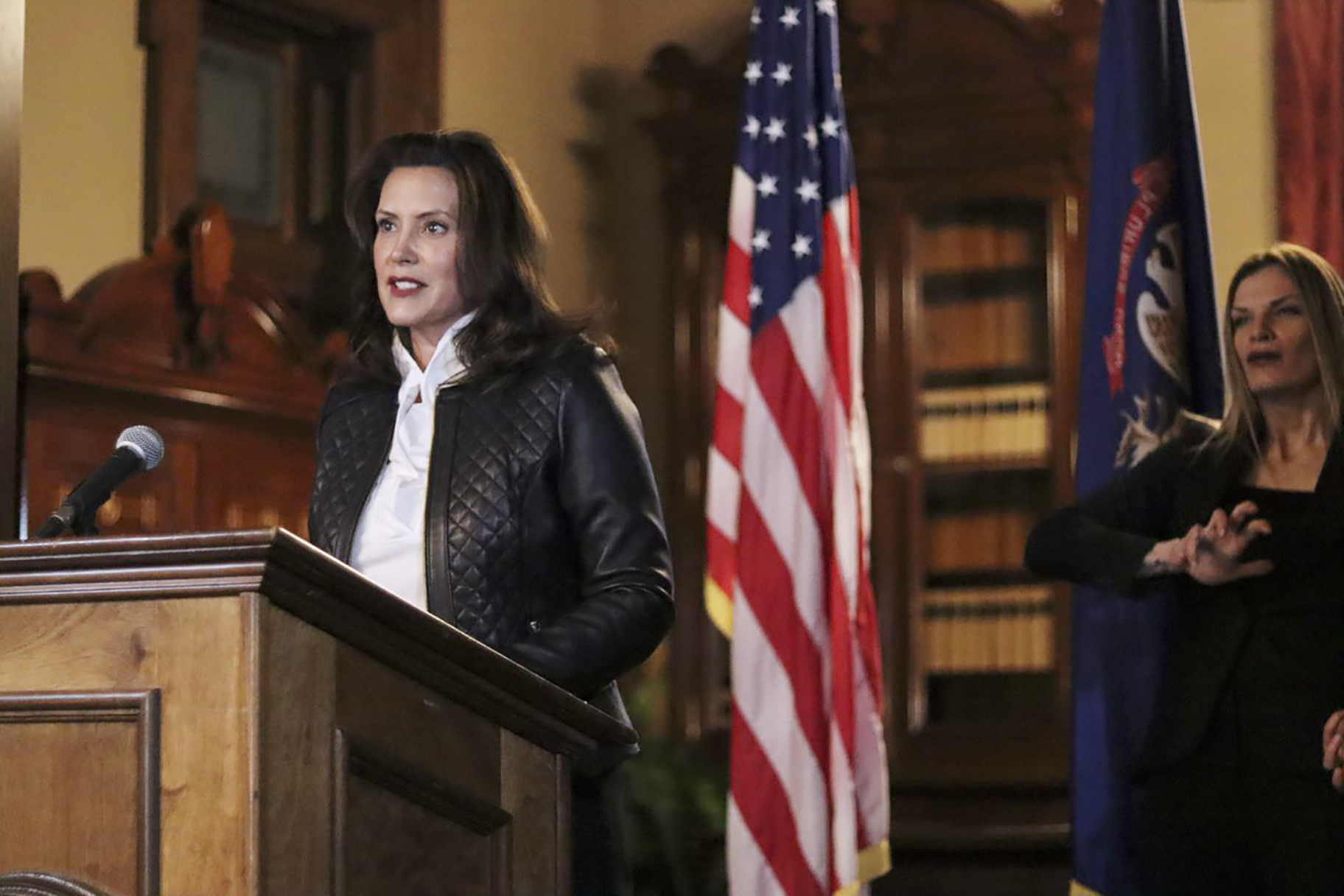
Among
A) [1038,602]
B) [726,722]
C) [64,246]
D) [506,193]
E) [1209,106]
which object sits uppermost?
[1209,106]

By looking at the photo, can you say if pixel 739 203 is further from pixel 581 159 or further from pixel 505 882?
pixel 505 882

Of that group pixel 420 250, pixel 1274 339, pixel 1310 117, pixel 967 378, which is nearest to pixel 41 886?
pixel 420 250

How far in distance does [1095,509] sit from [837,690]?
34.5 inches

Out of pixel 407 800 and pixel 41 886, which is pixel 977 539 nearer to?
pixel 407 800

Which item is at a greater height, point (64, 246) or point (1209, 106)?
point (1209, 106)

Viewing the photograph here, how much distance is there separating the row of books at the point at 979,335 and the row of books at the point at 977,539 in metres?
0.42

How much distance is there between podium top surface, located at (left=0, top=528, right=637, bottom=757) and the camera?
127cm

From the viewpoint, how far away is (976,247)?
5.61 meters

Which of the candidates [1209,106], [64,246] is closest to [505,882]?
[64,246]

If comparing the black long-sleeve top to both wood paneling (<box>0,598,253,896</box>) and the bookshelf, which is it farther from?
the bookshelf

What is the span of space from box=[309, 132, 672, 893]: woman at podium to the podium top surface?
0.98 feet

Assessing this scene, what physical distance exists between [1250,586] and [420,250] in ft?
4.56

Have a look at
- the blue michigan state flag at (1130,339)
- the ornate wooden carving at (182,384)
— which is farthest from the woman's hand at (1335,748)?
the ornate wooden carving at (182,384)

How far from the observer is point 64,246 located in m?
4.36
